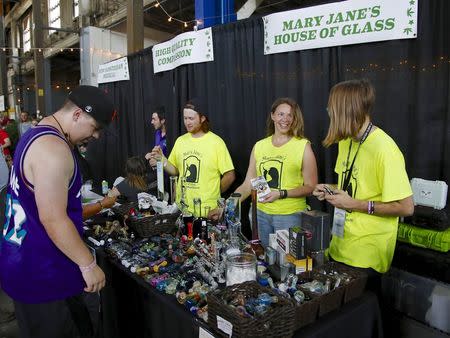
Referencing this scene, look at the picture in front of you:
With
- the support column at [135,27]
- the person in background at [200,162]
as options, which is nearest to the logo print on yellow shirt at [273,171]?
the person in background at [200,162]

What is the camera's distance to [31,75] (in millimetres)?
15383

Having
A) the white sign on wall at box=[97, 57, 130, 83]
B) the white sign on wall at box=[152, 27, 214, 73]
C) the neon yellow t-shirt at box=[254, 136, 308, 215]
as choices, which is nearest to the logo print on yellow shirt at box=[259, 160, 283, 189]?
the neon yellow t-shirt at box=[254, 136, 308, 215]

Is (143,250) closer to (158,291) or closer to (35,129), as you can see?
(158,291)

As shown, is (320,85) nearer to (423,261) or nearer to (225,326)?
(423,261)

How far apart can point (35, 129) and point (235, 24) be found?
7.47 feet

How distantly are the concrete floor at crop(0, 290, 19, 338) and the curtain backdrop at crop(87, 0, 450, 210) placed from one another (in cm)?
163

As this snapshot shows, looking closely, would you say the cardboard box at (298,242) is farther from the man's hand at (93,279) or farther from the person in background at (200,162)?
the person in background at (200,162)

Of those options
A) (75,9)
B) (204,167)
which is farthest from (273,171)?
(75,9)

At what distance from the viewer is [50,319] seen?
1294 mm

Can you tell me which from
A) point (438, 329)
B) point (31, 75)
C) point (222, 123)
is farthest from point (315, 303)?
point (31, 75)

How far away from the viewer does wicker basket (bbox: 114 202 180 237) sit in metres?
1.88

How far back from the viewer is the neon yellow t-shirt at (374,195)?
4.59 ft

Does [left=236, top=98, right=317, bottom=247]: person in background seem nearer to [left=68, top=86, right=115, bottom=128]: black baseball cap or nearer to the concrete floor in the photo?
[left=68, top=86, right=115, bottom=128]: black baseball cap

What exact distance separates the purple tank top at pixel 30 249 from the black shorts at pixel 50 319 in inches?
1.2
